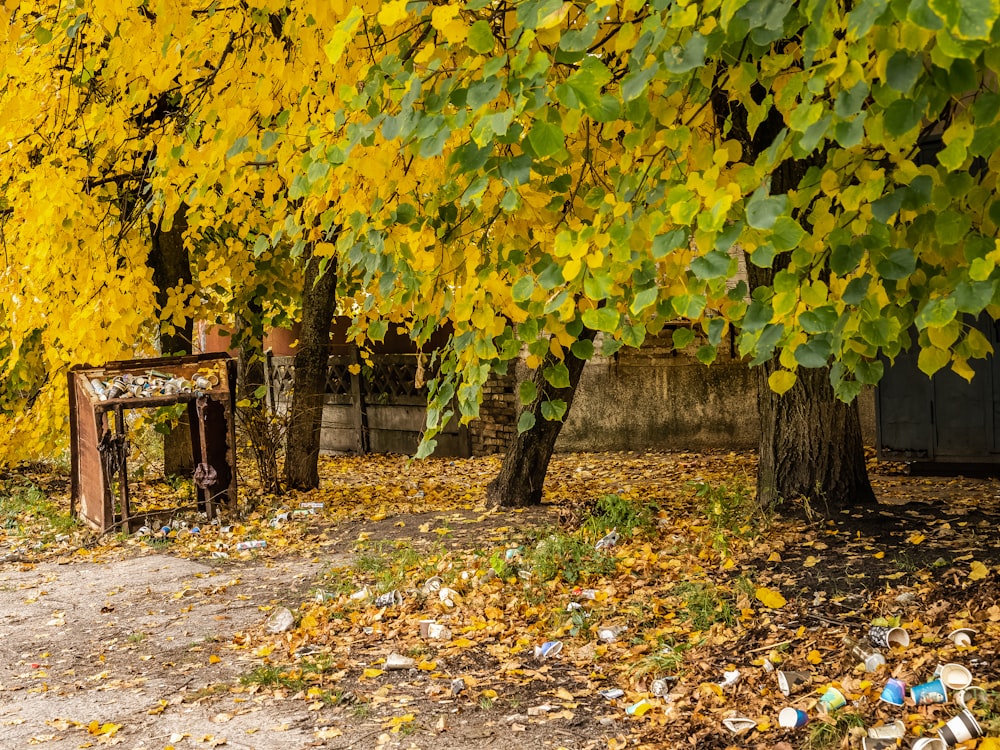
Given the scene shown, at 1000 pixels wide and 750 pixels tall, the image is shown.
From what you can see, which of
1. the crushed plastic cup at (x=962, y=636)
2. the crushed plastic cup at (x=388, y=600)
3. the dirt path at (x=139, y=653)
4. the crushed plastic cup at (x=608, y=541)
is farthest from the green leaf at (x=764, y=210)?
the crushed plastic cup at (x=608, y=541)

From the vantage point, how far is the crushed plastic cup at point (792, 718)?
377 centimetres

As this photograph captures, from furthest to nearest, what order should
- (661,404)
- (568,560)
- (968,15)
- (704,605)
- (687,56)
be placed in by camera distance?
(661,404)
(568,560)
(704,605)
(687,56)
(968,15)

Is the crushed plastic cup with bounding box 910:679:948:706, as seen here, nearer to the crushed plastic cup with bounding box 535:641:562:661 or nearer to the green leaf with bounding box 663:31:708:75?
the crushed plastic cup with bounding box 535:641:562:661

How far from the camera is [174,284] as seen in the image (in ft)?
35.3

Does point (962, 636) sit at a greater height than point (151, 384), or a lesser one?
lesser

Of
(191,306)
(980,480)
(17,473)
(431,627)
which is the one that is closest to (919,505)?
(980,480)

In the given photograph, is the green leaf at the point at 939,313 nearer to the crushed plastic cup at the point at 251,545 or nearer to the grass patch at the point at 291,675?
the grass patch at the point at 291,675

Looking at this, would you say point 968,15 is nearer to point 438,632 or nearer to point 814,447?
point 438,632

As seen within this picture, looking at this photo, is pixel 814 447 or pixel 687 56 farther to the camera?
pixel 814 447

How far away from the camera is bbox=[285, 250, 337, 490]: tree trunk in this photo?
1006 centimetres

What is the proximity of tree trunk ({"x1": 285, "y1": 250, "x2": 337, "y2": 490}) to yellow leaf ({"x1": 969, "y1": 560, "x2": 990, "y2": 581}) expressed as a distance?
658cm

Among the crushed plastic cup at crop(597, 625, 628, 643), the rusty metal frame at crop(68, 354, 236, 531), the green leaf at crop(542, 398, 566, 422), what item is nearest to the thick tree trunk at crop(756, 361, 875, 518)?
the crushed plastic cup at crop(597, 625, 628, 643)

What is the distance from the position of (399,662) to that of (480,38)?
333 centimetres

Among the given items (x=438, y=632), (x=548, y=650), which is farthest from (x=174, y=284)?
(x=548, y=650)
